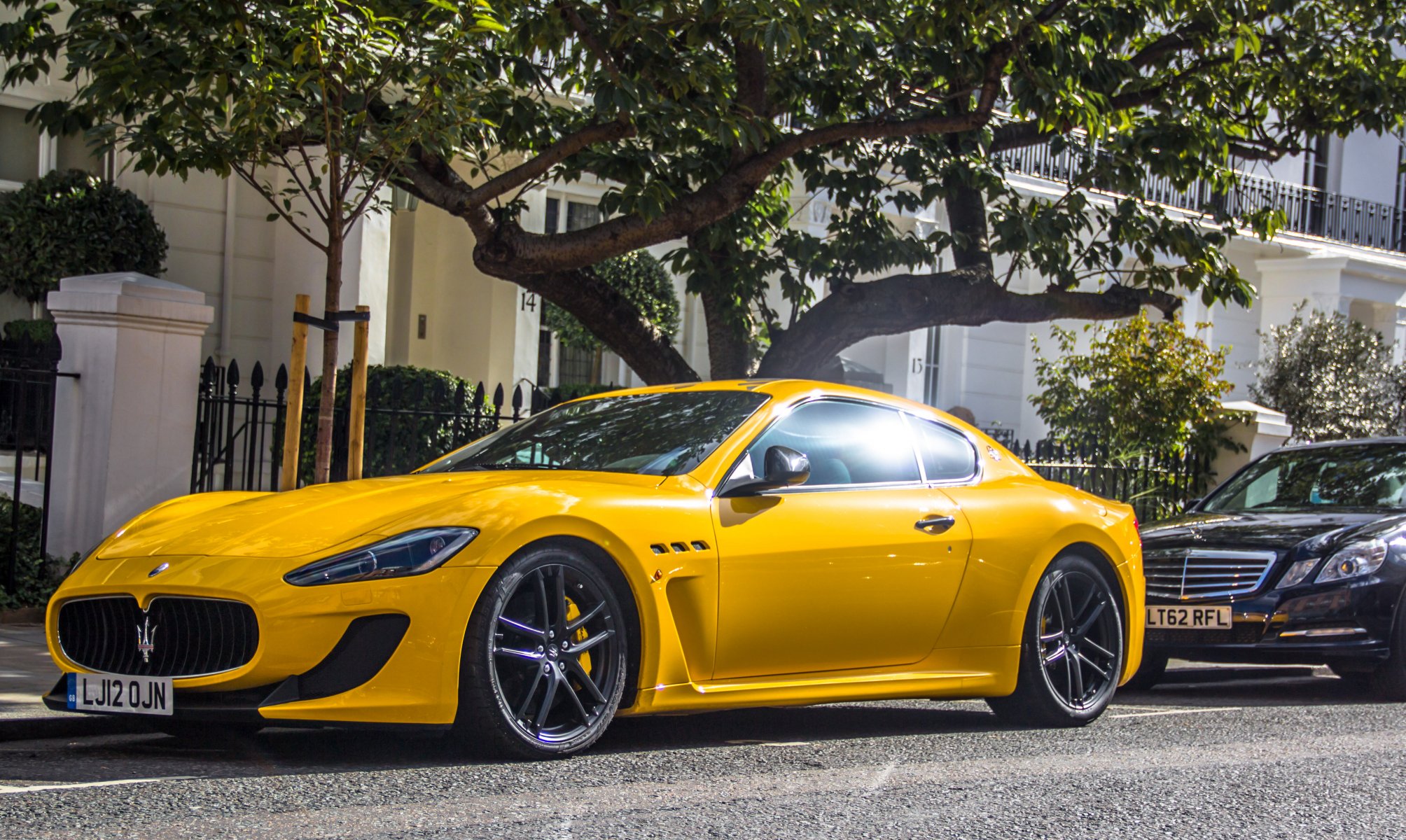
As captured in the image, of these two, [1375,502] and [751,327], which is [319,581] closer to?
[1375,502]

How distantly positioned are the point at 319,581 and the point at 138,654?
29.2 inches

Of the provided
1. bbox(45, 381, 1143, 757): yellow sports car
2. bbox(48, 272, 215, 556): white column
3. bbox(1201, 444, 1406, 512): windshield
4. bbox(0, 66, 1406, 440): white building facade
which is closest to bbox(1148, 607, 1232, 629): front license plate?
bbox(1201, 444, 1406, 512): windshield

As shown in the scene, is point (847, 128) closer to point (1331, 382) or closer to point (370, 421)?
point (370, 421)

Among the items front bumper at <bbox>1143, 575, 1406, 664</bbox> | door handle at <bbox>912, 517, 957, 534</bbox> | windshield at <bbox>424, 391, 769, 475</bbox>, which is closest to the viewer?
windshield at <bbox>424, 391, 769, 475</bbox>

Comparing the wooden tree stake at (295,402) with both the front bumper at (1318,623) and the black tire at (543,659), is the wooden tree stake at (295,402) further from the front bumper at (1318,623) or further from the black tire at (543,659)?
the front bumper at (1318,623)

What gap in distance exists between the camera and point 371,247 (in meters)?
15.9

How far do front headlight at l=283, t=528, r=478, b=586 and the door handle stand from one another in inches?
84.6

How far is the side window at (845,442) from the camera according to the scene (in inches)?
245

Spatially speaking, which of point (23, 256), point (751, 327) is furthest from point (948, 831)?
point (23, 256)

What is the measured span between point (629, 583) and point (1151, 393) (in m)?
11.6

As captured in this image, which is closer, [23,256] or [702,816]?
[702,816]

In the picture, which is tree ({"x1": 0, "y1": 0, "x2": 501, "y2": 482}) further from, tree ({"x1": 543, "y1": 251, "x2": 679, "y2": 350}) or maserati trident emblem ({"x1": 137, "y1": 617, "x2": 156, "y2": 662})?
tree ({"x1": 543, "y1": 251, "x2": 679, "y2": 350})

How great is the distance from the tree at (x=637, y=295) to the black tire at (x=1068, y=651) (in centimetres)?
1123

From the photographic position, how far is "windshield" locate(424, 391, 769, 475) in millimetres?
6000
